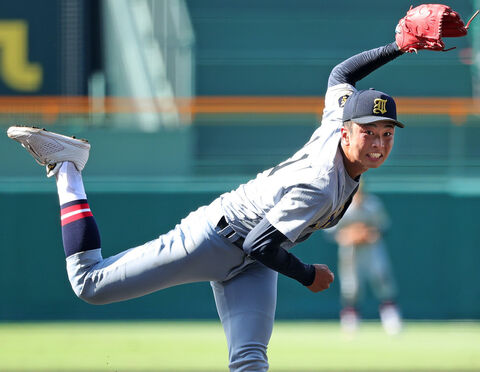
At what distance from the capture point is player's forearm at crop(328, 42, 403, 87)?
464 cm

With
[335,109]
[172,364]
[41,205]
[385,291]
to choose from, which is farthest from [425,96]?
[335,109]

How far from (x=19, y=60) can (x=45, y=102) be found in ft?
9.72

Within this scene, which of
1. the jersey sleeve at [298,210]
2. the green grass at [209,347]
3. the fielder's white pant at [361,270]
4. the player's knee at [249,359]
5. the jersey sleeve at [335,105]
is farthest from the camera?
the fielder's white pant at [361,270]

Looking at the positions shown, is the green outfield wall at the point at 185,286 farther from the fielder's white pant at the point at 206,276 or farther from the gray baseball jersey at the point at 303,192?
the gray baseball jersey at the point at 303,192

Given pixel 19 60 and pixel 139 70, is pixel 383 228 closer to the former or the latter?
pixel 139 70

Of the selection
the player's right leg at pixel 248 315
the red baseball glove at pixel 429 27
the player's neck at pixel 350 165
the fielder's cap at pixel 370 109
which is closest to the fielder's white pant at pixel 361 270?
the player's right leg at pixel 248 315

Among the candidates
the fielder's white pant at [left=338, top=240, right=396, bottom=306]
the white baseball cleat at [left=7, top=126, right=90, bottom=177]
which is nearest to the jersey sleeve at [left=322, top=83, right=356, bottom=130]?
the white baseball cleat at [left=7, top=126, right=90, bottom=177]

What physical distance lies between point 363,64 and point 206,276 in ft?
4.24

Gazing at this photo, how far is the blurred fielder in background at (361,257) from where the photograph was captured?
982 centimetres

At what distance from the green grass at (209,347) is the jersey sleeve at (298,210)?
308cm

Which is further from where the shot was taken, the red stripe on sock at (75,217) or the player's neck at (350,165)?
the red stripe on sock at (75,217)

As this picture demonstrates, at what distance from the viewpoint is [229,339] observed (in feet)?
14.6

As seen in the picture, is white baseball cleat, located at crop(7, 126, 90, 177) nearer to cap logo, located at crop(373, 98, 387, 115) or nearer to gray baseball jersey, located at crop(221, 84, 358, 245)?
gray baseball jersey, located at crop(221, 84, 358, 245)

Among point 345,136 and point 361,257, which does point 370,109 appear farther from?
point 361,257
